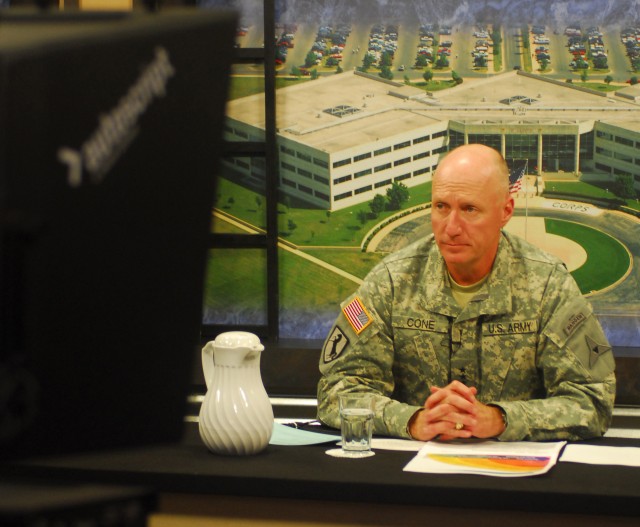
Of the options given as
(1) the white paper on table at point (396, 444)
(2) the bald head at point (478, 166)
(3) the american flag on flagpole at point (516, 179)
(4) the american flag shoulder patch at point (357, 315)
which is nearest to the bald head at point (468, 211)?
(2) the bald head at point (478, 166)

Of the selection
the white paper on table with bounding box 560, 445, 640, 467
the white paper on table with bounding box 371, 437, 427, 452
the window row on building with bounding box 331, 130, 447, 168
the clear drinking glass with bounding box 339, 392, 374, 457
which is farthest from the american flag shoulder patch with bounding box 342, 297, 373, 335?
the window row on building with bounding box 331, 130, 447, 168

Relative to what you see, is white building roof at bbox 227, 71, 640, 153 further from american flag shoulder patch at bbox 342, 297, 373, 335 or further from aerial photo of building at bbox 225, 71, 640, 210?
american flag shoulder patch at bbox 342, 297, 373, 335

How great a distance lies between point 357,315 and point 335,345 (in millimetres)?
96

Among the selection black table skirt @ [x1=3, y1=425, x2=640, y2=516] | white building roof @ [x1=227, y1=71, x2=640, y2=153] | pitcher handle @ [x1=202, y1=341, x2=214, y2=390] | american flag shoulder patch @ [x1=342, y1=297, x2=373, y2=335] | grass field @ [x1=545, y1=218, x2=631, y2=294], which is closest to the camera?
black table skirt @ [x1=3, y1=425, x2=640, y2=516]

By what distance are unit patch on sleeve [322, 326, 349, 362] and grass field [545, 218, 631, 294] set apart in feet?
6.40

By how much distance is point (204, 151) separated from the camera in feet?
2.44

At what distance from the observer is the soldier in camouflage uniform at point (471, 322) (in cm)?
251

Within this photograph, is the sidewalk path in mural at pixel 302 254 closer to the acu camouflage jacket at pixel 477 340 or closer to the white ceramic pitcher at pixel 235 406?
the acu camouflage jacket at pixel 477 340

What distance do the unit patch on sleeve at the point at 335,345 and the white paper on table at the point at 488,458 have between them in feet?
1.41

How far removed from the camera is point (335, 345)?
261 cm

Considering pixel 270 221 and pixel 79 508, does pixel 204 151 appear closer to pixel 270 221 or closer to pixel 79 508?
pixel 79 508

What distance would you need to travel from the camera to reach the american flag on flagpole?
435cm

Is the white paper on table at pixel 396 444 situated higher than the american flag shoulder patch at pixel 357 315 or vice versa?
the american flag shoulder patch at pixel 357 315

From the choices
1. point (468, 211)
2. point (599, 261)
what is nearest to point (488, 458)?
point (468, 211)
